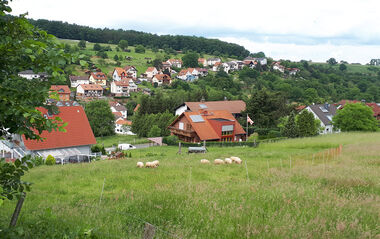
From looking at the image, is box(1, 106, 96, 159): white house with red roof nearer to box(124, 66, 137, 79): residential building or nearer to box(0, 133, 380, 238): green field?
box(0, 133, 380, 238): green field

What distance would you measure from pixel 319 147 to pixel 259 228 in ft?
99.9

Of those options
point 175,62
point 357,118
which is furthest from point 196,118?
point 175,62

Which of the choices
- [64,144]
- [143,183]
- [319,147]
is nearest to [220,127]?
[319,147]

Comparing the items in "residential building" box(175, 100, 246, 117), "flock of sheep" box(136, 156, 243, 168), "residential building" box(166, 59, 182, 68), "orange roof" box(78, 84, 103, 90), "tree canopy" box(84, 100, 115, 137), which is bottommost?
"tree canopy" box(84, 100, 115, 137)

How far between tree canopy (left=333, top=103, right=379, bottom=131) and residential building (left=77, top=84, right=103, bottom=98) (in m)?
86.3

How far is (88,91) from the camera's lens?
116m

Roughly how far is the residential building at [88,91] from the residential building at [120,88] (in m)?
5.37

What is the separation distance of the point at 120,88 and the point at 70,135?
8877cm

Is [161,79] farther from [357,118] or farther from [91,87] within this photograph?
[357,118]

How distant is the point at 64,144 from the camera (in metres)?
33.3

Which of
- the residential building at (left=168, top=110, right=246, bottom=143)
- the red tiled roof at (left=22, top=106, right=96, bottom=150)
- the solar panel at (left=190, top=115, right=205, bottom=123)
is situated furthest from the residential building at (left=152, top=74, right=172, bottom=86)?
the red tiled roof at (left=22, top=106, right=96, bottom=150)

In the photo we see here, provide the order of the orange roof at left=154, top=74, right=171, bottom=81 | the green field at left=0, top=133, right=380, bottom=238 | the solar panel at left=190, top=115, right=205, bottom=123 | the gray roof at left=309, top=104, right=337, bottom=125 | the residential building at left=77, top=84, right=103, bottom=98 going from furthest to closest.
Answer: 1. the orange roof at left=154, top=74, right=171, bottom=81
2. the residential building at left=77, top=84, right=103, bottom=98
3. the gray roof at left=309, top=104, right=337, bottom=125
4. the solar panel at left=190, top=115, right=205, bottom=123
5. the green field at left=0, top=133, right=380, bottom=238

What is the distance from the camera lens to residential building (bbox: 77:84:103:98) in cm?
11538

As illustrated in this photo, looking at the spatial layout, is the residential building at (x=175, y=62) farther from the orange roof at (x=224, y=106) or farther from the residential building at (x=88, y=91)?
the orange roof at (x=224, y=106)
